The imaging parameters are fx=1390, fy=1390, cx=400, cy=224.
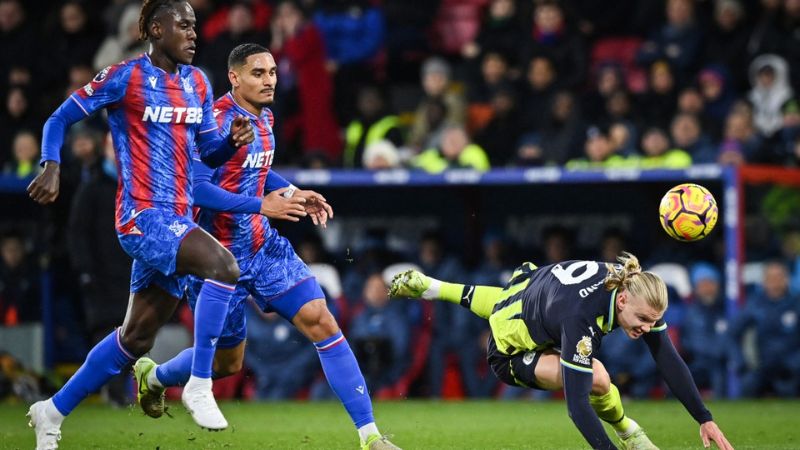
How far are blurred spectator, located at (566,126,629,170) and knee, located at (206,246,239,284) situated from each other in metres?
6.35

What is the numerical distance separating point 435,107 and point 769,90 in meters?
3.36

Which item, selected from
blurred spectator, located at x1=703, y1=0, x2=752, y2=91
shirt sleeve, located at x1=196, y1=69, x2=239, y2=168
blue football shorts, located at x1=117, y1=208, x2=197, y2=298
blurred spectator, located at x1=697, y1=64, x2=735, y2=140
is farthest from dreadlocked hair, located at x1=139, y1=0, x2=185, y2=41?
blurred spectator, located at x1=703, y1=0, x2=752, y2=91

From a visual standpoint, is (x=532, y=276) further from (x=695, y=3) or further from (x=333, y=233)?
(x=695, y=3)

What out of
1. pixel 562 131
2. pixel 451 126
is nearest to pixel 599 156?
pixel 562 131

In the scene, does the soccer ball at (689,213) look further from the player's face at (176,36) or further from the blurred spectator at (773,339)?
the blurred spectator at (773,339)

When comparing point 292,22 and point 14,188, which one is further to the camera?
point 292,22

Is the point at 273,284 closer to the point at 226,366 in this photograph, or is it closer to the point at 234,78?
the point at 226,366

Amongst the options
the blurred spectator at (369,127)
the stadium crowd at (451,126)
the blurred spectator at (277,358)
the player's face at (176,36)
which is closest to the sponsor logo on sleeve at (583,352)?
the player's face at (176,36)

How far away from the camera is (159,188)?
7.16m

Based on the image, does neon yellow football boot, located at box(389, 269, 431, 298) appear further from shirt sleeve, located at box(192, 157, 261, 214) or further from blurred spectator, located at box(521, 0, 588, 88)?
blurred spectator, located at box(521, 0, 588, 88)

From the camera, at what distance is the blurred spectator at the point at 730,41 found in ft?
47.3

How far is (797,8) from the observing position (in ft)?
47.0

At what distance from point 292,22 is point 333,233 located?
2.30 m

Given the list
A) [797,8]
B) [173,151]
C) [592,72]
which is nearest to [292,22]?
[592,72]
